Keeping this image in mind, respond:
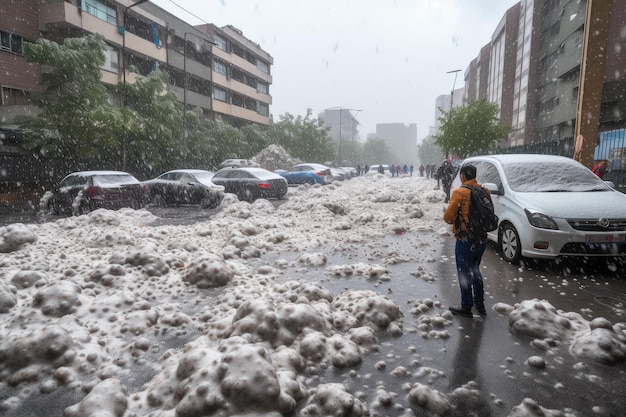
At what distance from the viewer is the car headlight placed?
5.19m

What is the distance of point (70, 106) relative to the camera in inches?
704

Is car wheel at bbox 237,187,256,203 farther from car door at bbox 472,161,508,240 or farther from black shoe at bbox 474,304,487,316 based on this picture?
black shoe at bbox 474,304,487,316

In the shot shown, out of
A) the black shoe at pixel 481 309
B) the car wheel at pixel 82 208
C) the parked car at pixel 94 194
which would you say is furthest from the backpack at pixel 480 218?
the car wheel at pixel 82 208

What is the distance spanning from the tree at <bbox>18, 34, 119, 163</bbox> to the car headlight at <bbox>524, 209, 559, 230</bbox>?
1785 centimetres

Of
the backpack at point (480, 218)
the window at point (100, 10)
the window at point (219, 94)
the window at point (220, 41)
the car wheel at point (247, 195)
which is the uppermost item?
the window at point (220, 41)

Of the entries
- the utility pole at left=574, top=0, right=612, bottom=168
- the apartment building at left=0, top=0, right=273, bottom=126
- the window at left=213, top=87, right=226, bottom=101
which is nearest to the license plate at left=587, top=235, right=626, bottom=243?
the utility pole at left=574, top=0, right=612, bottom=168

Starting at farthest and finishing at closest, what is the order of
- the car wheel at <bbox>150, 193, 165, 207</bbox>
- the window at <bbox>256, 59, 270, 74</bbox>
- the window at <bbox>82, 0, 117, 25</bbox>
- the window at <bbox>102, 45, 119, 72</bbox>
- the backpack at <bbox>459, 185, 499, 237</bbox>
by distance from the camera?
the window at <bbox>256, 59, 270, 74</bbox> → the window at <bbox>102, 45, 119, 72</bbox> → the window at <bbox>82, 0, 117, 25</bbox> → the car wheel at <bbox>150, 193, 165, 207</bbox> → the backpack at <bbox>459, 185, 499, 237</bbox>

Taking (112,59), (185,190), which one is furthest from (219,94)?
(185,190)

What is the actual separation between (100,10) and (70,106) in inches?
501

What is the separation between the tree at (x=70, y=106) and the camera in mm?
17281

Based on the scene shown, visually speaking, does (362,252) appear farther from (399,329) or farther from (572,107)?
(572,107)

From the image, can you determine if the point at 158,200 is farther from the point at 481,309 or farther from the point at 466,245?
the point at 481,309

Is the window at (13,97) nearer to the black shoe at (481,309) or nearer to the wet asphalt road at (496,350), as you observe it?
the wet asphalt road at (496,350)

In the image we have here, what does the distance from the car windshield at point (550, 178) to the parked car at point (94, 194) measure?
1043 cm
